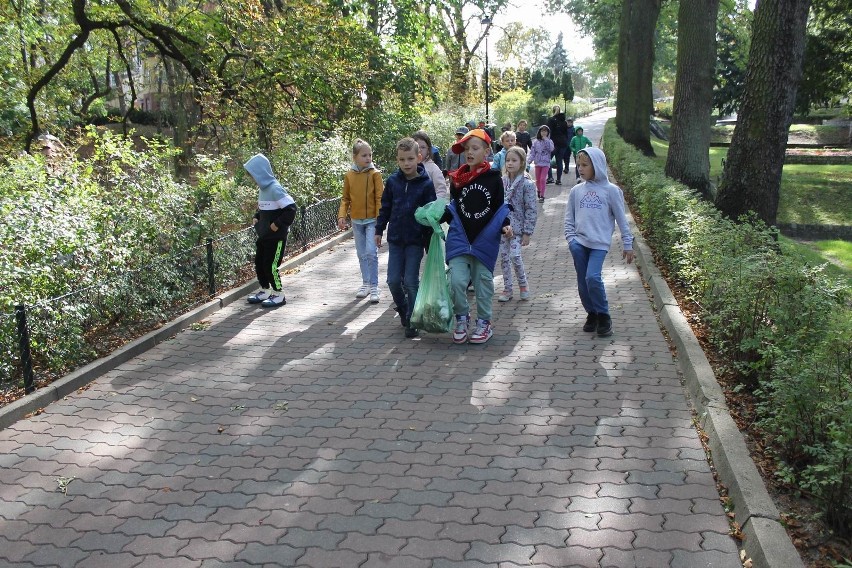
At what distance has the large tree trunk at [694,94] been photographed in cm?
1442

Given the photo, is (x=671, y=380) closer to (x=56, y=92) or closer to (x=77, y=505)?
(x=77, y=505)

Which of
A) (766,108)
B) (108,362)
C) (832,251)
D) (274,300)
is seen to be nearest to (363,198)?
(274,300)

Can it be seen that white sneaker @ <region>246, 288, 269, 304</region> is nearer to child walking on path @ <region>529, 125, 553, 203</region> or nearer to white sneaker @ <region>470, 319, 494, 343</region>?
white sneaker @ <region>470, 319, 494, 343</region>

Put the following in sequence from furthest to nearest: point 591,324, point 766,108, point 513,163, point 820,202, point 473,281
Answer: point 820,202 → point 766,108 → point 513,163 → point 591,324 → point 473,281

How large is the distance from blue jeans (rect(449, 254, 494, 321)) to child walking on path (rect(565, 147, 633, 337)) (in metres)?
0.90

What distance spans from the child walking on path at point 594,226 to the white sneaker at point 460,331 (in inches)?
46.9

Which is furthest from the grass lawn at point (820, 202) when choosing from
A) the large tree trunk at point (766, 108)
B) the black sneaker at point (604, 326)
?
the black sneaker at point (604, 326)

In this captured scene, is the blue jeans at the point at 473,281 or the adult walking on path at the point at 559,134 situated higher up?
the adult walking on path at the point at 559,134

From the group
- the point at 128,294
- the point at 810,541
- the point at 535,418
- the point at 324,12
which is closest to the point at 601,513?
the point at 810,541

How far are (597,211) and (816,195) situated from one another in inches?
608

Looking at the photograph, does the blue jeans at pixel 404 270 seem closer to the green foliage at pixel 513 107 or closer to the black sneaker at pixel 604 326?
the black sneaker at pixel 604 326

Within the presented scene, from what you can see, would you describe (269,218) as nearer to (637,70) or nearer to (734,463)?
(734,463)

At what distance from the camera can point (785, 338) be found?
489cm

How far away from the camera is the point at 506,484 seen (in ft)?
14.4
